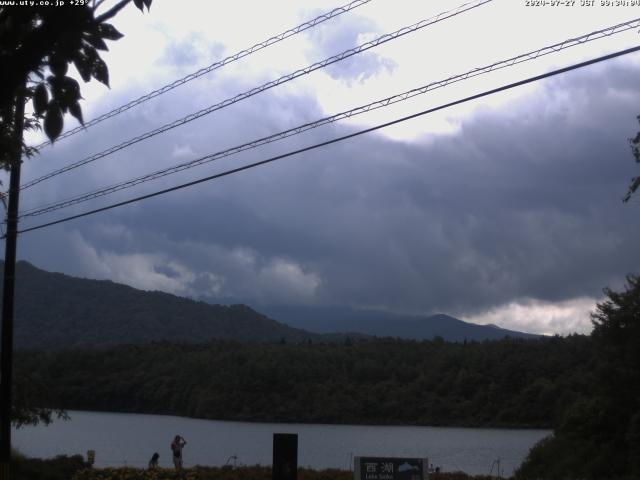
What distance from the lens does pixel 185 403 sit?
97.9 metres

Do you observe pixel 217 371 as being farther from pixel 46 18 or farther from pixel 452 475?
pixel 46 18

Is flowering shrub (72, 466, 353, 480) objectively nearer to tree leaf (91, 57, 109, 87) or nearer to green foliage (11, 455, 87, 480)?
green foliage (11, 455, 87, 480)

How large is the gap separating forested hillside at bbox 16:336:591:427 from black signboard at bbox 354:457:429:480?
203 ft

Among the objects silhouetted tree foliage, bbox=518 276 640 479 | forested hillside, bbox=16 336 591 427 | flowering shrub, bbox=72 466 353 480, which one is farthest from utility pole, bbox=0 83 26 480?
forested hillside, bbox=16 336 591 427

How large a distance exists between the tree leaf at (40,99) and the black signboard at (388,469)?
37.4 feet

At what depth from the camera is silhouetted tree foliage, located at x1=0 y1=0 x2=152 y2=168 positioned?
16.9 ft

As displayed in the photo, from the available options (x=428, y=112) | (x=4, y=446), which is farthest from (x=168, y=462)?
(x=428, y=112)

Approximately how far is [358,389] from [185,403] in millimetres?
20619

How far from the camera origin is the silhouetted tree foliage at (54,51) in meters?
5.15

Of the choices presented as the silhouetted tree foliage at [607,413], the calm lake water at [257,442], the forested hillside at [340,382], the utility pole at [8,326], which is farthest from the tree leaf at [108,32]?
the forested hillside at [340,382]

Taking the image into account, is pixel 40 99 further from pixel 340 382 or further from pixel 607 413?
pixel 340 382

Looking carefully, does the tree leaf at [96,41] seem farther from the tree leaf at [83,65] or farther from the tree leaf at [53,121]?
the tree leaf at [53,121]

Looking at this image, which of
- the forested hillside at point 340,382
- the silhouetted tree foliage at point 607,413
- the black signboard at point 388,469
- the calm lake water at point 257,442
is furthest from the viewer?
the forested hillside at point 340,382

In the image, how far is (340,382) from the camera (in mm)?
91625
